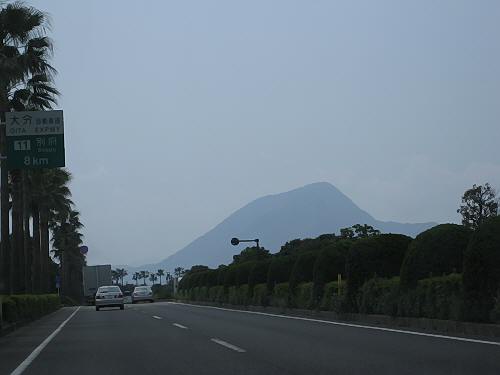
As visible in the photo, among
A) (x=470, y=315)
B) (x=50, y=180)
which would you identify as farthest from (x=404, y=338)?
(x=50, y=180)

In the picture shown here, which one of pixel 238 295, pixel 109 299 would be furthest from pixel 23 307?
pixel 109 299

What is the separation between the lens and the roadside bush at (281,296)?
2928 cm

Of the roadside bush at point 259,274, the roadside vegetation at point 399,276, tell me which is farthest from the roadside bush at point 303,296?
the roadside bush at point 259,274

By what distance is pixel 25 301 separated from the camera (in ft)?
98.6

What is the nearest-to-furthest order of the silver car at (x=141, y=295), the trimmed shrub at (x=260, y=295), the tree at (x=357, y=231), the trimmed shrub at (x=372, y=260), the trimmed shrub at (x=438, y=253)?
the trimmed shrub at (x=438, y=253) → the trimmed shrub at (x=372, y=260) → the trimmed shrub at (x=260, y=295) → the tree at (x=357, y=231) → the silver car at (x=141, y=295)

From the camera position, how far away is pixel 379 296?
1997 centimetres

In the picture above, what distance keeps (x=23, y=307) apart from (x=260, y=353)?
19.5 meters

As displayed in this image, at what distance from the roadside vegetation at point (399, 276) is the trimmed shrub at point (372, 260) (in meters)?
0.03

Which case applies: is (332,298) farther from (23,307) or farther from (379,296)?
(23,307)

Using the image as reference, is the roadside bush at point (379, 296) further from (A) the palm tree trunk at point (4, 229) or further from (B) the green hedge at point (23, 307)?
(A) the palm tree trunk at point (4, 229)

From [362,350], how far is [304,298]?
14431 millimetres

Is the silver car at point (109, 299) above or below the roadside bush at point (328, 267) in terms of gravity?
below

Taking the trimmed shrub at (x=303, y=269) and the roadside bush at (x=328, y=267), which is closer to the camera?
the roadside bush at (x=328, y=267)

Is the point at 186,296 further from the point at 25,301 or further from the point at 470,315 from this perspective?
the point at 470,315
